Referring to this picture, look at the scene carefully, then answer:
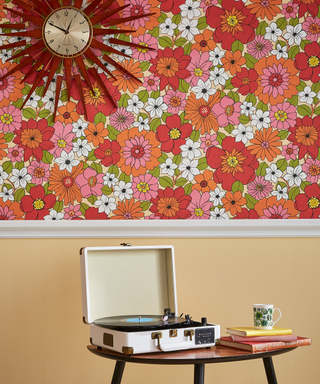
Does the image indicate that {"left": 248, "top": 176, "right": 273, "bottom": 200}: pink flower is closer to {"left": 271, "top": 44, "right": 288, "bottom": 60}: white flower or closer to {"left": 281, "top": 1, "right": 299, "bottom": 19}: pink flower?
{"left": 271, "top": 44, "right": 288, "bottom": 60}: white flower

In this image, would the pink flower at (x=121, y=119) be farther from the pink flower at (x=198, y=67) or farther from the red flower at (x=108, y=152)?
the pink flower at (x=198, y=67)

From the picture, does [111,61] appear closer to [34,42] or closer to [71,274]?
[34,42]

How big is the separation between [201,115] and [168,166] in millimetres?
287

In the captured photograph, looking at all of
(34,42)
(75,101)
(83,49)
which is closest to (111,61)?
(83,49)

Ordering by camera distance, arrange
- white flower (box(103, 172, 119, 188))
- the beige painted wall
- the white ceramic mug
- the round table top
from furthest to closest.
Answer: white flower (box(103, 172, 119, 188)) → the beige painted wall → the white ceramic mug → the round table top

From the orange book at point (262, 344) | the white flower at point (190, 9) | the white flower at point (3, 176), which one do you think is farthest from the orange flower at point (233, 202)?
the white flower at point (3, 176)

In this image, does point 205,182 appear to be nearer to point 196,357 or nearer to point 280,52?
point 280,52

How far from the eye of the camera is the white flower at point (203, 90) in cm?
187

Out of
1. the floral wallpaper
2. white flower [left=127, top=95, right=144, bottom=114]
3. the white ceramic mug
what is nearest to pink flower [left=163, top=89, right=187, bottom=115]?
the floral wallpaper

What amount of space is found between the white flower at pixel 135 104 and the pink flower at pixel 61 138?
11.4 inches

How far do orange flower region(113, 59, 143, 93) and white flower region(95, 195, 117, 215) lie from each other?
1.67 feet

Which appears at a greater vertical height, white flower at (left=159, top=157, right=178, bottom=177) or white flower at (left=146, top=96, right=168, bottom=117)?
white flower at (left=146, top=96, right=168, bottom=117)

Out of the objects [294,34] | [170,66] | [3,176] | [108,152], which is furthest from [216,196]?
[3,176]

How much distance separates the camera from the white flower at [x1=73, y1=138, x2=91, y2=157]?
1.82 metres
